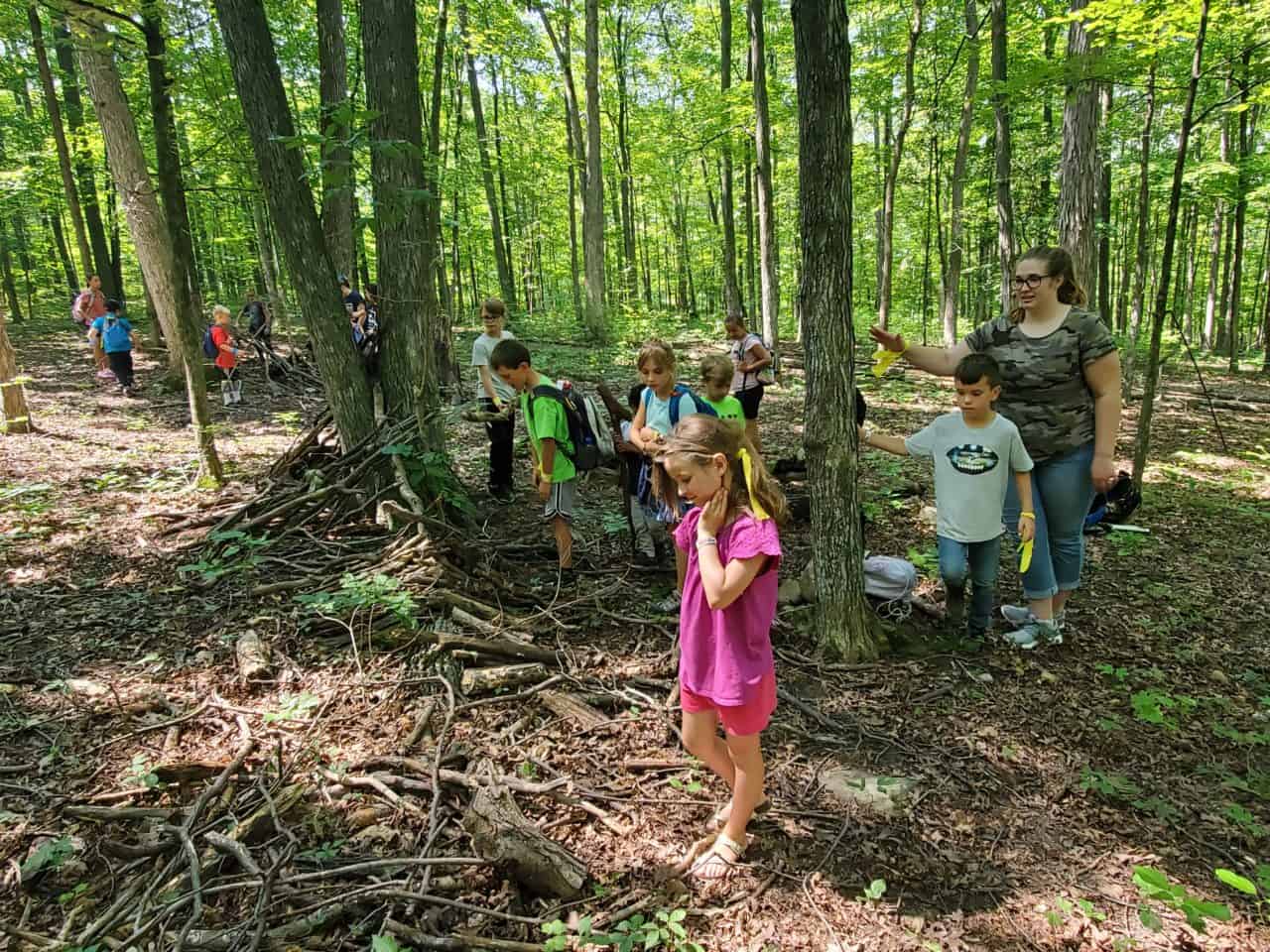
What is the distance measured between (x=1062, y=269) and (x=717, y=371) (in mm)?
2016

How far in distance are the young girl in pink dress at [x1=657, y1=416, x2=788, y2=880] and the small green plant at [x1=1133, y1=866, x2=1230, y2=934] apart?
3.97 feet

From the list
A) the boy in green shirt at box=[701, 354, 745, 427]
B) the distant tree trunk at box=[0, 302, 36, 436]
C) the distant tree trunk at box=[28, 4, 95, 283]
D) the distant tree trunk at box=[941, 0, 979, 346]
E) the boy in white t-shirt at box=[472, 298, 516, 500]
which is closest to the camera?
the boy in green shirt at box=[701, 354, 745, 427]

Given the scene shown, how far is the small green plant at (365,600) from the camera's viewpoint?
381 centimetres

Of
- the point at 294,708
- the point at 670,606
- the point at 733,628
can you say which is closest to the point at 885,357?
the point at 670,606

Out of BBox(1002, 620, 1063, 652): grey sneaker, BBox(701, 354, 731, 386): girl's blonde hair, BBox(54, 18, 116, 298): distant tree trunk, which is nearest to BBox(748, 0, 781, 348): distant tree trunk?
BBox(701, 354, 731, 386): girl's blonde hair

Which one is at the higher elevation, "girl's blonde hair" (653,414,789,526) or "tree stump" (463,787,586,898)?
"girl's blonde hair" (653,414,789,526)

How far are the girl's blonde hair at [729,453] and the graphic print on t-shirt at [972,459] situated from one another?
1904 mm

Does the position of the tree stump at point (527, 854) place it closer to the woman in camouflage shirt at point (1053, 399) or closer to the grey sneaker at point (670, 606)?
the grey sneaker at point (670, 606)

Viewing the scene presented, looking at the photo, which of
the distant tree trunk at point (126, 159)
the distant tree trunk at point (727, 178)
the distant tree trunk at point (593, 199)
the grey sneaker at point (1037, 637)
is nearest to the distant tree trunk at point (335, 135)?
the distant tree trunk at point (126, 159)

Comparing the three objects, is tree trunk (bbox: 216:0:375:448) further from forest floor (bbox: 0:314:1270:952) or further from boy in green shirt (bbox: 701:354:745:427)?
boy in green shirt (bbox: 701:354:745:427)

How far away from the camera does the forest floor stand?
2.24 metres

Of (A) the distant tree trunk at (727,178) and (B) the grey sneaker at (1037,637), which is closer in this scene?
(B) the grey sneaker at (1037,637)

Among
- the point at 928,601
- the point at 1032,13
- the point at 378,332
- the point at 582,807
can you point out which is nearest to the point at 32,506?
the point at 378,332

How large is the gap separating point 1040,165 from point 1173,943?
1672cm
